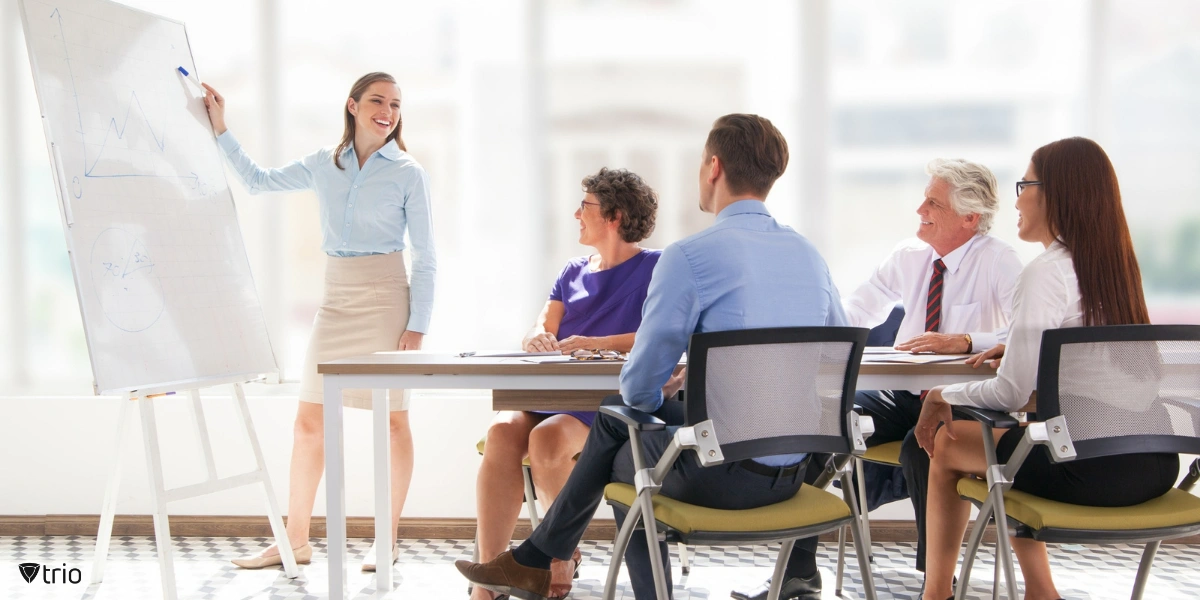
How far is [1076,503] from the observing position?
201 cm

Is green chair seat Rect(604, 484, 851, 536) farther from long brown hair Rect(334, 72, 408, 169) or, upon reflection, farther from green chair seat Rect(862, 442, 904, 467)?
long brown hair Rect(334, 72, 408, 169)

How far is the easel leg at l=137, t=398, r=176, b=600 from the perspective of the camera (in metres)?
2.60

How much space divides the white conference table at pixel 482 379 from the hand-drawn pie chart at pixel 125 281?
2.11 feet

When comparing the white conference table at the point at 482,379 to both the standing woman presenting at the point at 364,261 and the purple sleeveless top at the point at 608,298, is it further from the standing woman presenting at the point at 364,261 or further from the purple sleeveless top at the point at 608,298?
the standing woman presenting at the point at 364,261

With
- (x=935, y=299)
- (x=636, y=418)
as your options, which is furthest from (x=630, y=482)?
(x=935, y=299)

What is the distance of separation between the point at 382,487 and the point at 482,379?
798 mm

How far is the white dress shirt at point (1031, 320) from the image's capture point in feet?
6.66

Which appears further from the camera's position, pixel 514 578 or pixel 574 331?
pixel 574 331

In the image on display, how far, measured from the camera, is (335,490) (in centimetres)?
244

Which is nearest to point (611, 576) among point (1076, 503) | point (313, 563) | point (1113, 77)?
point (1076, 503)

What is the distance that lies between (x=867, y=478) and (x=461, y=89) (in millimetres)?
2092

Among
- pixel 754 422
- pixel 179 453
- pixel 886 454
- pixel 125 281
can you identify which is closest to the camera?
pixel 754 422

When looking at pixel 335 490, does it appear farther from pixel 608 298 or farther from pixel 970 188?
pixel 970 188

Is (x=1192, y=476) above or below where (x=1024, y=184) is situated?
below
